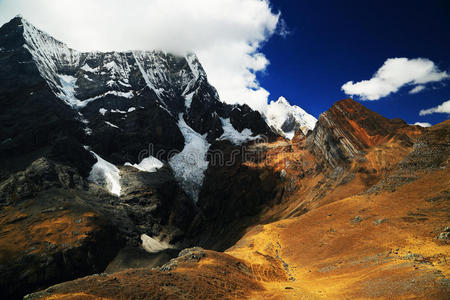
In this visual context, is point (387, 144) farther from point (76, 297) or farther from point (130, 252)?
point (130, 252)

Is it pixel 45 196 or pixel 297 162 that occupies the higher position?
pixel 297 162

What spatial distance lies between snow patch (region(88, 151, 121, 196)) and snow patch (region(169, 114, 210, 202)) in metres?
26.8

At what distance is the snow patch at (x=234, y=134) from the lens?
12986cm

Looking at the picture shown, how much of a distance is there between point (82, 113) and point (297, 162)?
102 meters

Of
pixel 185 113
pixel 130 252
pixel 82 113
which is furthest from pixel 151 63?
pixel 130 252

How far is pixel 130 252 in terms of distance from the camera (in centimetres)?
6322

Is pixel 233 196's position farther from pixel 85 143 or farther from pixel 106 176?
pixel 85 143

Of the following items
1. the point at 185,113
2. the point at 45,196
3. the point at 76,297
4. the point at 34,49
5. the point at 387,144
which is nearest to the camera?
the point at 76,297

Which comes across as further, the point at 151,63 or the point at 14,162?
the point at 151,63

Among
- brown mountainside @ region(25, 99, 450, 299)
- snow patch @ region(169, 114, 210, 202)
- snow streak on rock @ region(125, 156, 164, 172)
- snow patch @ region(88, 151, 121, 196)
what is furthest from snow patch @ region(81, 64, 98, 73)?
brown mountainside @ region(25, 99, 450, 299)

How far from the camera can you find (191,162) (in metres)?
119

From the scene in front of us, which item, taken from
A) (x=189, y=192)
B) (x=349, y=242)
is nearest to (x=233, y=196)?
(x=189, y=192)

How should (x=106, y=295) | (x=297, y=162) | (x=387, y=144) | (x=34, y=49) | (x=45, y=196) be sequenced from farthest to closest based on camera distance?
(x=34, y=49), (x=297, y=162), (x=45, y=196), (x=387, y=144), (x=106, y=295)

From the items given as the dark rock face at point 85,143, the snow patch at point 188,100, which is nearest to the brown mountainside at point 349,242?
A: the dark rock face at point 85,143
